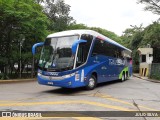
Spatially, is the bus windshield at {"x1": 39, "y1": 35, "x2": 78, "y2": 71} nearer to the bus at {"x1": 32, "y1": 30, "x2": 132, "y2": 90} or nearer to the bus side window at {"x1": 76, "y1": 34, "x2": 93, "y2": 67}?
the bus at {"x1": 32, "y1": 30, "x2": 132, "y2": 90}

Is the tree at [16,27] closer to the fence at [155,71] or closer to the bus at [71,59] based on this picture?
the bus at [71,59]

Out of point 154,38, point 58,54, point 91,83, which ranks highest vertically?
point 154,38

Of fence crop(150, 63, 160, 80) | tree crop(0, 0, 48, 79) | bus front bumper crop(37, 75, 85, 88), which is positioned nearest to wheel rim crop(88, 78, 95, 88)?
bus front bumper crop(37, 75, 85, 88)

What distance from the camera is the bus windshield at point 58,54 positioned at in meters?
13.3

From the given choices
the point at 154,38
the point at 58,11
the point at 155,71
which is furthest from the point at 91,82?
the point at 154,38

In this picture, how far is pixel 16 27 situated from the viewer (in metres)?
22.6

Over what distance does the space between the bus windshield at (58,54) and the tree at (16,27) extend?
7.53 metres

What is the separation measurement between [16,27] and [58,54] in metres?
10.3

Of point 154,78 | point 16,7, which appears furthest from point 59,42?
point 154,78

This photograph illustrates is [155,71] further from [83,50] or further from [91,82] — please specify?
[83,50]

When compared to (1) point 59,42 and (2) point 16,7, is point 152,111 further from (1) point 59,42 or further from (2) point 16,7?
(2) point 16,7

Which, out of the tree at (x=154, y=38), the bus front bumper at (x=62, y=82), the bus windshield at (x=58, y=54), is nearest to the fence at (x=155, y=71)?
the tree at (x=154, y=38)

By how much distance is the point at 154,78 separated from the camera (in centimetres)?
2825

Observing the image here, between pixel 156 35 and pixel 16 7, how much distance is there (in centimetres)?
2485
